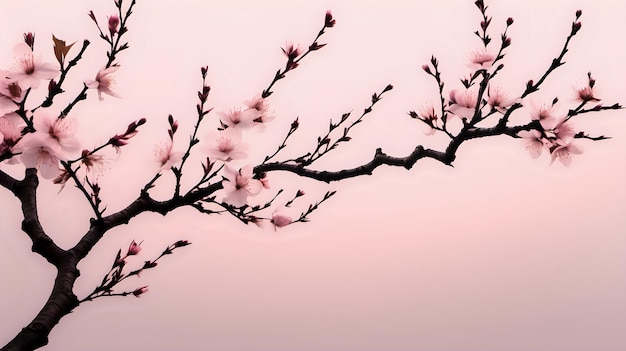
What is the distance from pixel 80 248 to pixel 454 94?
1209 mm

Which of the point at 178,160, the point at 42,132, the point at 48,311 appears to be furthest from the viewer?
the point at 178,160

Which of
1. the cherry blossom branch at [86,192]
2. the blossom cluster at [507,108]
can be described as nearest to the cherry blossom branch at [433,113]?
the blossom cluster at [507,108]

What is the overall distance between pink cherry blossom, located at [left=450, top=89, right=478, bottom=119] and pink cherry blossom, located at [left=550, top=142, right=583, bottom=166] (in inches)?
11.5

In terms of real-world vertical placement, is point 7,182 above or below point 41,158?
above

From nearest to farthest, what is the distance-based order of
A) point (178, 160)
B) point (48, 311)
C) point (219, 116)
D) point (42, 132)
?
point (42, 132) < point (48, 311) < point (178, 160) < point (219, 116)

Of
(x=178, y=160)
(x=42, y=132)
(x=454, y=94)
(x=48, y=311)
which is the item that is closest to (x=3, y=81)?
(x=42, y=132)

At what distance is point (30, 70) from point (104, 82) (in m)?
0.18

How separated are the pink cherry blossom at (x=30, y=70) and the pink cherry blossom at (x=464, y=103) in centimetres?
116

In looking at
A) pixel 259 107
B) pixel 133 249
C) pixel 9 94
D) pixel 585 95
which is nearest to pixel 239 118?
pixel 259 107

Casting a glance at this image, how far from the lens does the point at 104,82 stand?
1534 mm

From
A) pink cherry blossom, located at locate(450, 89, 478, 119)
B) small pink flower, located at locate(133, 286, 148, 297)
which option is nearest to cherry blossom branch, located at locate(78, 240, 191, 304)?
small pink flower, located at locate(133, 286, 148, 297)

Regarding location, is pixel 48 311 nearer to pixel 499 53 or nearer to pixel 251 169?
pixel 251 169

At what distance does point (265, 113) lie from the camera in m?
1.81

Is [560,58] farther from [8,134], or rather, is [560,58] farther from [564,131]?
[8,134]
